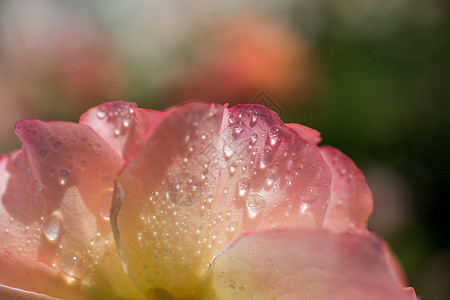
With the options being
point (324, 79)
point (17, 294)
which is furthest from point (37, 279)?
point (324, 79)

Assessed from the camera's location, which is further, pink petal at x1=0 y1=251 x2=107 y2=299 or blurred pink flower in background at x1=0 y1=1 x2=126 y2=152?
blurred pink flower in background at x1=0 y1=1 x2=126 y2=152

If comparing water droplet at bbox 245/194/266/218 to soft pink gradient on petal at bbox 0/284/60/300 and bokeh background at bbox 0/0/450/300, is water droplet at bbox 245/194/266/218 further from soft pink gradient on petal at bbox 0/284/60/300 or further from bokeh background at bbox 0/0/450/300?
bokeh background at bbox 0/0/450/300

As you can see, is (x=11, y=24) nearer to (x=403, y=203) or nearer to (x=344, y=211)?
(x=403, y=203)

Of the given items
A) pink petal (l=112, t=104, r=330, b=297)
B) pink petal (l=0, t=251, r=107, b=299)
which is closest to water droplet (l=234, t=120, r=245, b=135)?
pink petal (l=112, t=104, r=330, b=297)

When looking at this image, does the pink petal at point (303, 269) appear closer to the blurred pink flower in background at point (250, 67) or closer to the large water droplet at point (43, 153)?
the large water droplet at point (43, 153)

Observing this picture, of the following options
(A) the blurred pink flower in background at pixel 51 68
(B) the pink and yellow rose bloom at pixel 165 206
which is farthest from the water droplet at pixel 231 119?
(A) the blurred pink flower in background at pixel 51 68

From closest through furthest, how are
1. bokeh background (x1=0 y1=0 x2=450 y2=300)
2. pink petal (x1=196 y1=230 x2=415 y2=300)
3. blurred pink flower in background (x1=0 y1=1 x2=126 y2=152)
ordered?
pink petal (x1=196 y1=230 x2=415 y2=300), bokeh background (x1=0 y1=0 x2=450 y2=300), blurred pink flower in background (x1=0 y1=1 x2=126 y2=152)

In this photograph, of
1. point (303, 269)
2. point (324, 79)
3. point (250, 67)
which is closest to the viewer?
point (303, 269)

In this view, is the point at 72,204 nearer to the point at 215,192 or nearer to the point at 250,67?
the point at 215,192
